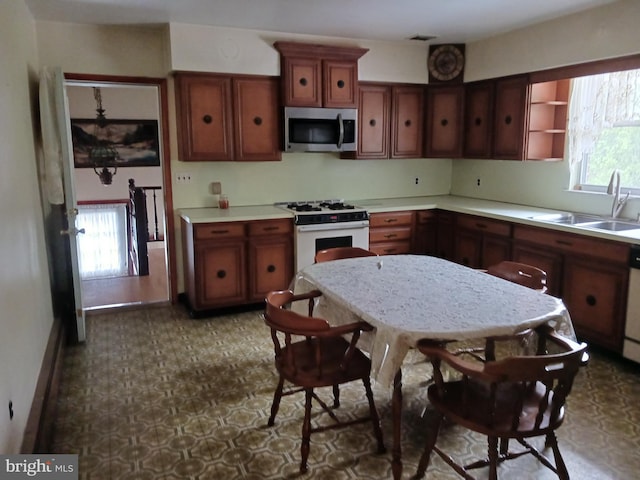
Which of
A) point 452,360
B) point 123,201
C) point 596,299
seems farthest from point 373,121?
point 123,201

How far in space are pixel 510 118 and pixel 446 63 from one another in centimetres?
94

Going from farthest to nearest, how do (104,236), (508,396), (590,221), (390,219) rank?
(104,236), (390,219), (590,221), (508,396)

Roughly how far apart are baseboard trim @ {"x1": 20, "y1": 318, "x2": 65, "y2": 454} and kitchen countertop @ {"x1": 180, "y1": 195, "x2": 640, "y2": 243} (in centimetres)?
140

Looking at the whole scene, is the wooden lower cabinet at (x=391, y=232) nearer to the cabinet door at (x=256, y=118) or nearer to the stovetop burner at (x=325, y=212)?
the stovetop burner at (x=325, y=212)

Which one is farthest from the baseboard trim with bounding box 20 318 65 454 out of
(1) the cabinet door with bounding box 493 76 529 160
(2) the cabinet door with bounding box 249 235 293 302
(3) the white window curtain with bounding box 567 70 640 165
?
(3) the white window curtain with bounding box 567 70 640 165

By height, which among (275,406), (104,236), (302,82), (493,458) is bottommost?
(275,406)

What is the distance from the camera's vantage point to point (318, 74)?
4641mm

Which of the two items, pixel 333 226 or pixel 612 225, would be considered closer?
pixel 612 225

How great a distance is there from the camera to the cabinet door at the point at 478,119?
484 centimetres

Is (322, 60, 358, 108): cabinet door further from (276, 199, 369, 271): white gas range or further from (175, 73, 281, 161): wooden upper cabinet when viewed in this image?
(276, 199, 369, 271): white gas range

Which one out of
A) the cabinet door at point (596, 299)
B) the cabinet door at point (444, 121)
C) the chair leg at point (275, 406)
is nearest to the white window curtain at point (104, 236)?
the cabinet door at point (444, 121)

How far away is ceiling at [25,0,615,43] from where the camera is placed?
361cm

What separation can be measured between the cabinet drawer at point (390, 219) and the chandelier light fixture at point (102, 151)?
528 centimetres

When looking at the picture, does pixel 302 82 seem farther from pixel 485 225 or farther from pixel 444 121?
pixel 485 225
